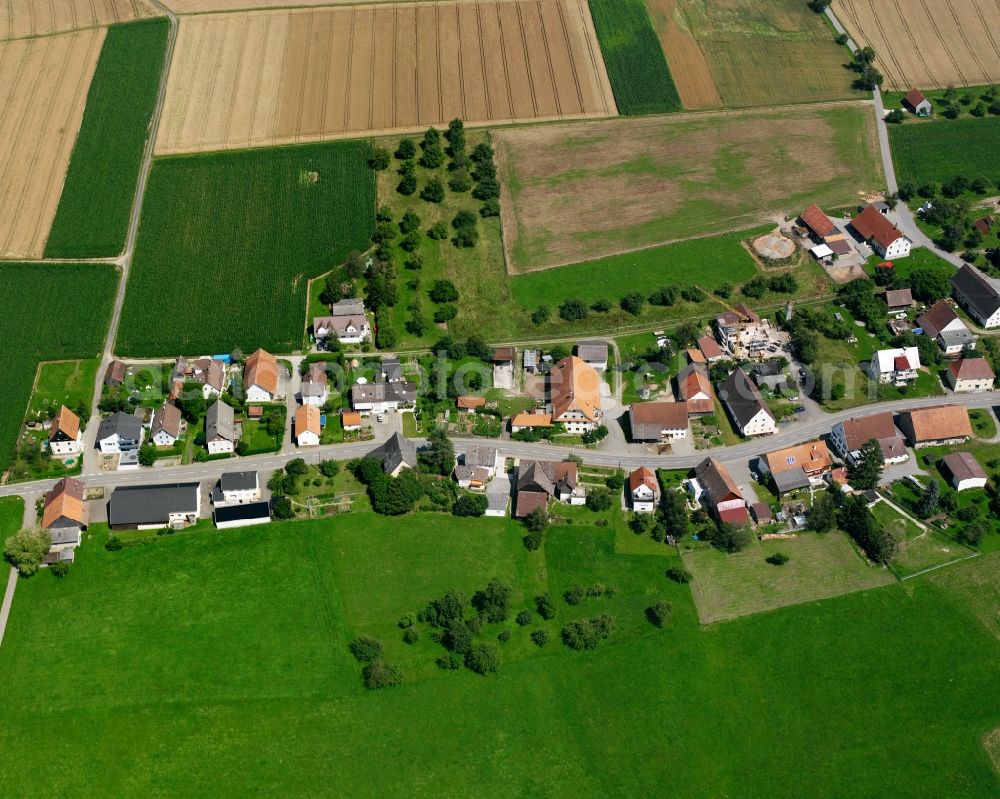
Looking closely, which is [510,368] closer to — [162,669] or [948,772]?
[162,669]

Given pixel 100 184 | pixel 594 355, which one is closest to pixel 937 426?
pixel 594 355

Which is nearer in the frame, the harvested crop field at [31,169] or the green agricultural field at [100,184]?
the green agricultural field at [100,184]

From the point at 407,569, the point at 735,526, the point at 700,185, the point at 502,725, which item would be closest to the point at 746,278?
the point at 700,185

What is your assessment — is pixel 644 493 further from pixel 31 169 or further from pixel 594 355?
pixel 31 169

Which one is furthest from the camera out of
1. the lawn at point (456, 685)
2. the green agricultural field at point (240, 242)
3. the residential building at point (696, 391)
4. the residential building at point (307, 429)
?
the green agricultural field at point (240, 242)

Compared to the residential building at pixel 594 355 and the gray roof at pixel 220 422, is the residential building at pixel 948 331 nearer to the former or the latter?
the residential building at pixel 594 355

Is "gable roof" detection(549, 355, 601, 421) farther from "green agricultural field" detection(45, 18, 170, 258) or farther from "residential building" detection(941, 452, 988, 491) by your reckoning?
"green agricultural field" detection(45, 18, 170, 258)

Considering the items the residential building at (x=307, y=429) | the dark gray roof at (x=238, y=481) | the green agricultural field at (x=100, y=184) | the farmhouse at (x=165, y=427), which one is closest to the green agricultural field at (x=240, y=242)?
the green agricultural field at (x=100, y=184)

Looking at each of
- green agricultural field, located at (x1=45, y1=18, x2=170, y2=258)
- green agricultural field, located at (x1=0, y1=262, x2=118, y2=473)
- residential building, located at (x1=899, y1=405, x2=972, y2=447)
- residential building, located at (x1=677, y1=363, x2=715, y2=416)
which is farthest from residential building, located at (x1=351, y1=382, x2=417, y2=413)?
residential building, located at (x1=899, y1=405, x2=972, y2=447)
